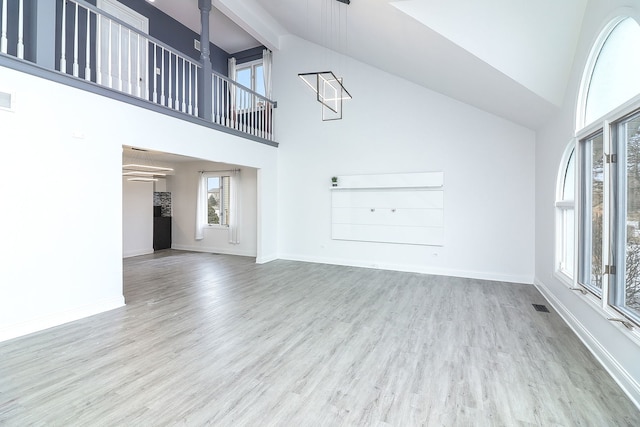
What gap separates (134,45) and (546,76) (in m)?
7.26

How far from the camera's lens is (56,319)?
324cm

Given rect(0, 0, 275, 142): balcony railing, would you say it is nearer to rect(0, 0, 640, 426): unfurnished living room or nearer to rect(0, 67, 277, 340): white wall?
rect(0, 0, 640, 426): unfurnished living room

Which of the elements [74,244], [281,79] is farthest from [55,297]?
[281,79]

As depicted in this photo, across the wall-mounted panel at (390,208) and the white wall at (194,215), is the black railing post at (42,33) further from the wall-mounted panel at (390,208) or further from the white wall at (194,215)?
the wall-mounted panel at (390,208)

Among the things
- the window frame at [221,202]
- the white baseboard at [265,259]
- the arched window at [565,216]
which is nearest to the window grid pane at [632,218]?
the arched window at [565,216]

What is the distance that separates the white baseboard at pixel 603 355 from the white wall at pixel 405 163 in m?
1.73

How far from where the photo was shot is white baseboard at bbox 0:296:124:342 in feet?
9.57

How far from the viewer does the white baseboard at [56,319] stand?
2.92 m

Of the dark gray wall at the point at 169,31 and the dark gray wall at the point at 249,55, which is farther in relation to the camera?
the dark gray wall at the point at 249,55

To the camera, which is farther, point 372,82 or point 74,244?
point 372,82

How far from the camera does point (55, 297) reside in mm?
3252

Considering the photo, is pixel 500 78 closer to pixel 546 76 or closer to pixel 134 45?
pixel 546 76

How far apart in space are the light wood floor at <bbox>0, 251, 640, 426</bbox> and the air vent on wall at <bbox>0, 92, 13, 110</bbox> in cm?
233

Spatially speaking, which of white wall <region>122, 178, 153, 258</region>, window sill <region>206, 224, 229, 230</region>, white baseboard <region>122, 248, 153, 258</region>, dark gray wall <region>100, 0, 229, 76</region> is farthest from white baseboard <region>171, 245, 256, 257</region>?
dark gray wall <region>100, 0, 229, 76</region>
